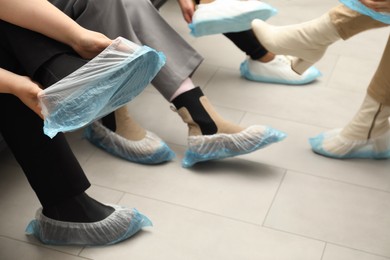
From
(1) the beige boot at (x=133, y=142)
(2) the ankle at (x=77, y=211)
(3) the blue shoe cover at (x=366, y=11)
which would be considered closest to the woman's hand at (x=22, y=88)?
(2) the ankle at (x=77, y=211)

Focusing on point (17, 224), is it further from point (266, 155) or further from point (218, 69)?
point (218, 69)

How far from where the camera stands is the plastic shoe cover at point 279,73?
7.97 ft

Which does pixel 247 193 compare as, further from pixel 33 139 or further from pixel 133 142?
pixel 33 139

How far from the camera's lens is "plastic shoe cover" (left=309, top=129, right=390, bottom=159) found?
2.02 meters

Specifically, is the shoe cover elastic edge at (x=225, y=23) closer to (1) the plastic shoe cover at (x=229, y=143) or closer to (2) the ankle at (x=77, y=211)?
(1) the plastic shoe cover at (x=229, y=143)

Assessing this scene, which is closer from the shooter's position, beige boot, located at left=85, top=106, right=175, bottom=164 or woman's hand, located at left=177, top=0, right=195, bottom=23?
beige boot, located at left=85, top=106, right=175, bottom=164

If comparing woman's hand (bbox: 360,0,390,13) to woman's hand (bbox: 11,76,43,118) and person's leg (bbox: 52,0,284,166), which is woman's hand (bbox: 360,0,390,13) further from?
woman's hand (bbox: 11,76,43,118)

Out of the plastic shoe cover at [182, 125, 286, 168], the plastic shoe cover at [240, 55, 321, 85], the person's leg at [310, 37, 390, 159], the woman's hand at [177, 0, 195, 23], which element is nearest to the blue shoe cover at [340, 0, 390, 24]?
the person's leg at [310, 37, 390, 159]

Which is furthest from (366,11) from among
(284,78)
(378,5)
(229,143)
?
(284,78)

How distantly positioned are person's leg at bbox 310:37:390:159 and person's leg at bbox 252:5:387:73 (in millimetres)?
121

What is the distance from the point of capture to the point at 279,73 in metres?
2.43

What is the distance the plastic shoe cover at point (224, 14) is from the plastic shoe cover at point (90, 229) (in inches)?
27.0

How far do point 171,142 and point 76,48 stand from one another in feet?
2.18

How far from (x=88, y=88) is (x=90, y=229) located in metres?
0.42
